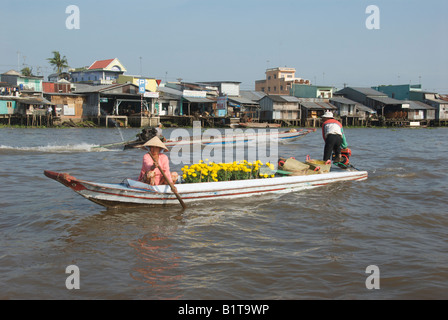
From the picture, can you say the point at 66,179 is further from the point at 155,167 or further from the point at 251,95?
the point at 251,95

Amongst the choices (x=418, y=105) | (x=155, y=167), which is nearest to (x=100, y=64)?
(x=418, y=105)

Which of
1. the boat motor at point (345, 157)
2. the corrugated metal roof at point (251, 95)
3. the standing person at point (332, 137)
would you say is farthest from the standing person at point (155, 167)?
the corrugated metal roof at point (251, 95)

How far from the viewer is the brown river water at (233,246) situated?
4602mm

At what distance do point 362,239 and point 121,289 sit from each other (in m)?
3.84

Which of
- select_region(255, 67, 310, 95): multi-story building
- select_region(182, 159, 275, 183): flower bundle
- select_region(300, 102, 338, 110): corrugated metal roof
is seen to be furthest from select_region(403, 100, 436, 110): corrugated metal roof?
select_region(182, 159, 275, 183): flower bundle

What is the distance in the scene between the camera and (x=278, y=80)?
65625mm

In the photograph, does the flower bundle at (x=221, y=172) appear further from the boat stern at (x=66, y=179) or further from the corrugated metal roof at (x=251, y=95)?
the corrugated metal roof at (x=251, y=95)

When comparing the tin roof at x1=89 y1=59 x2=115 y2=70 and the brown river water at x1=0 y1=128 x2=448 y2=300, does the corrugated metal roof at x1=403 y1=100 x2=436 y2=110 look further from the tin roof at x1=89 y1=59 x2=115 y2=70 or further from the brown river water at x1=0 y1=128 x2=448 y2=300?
the brown river water at x1=0 y1=128 x2=448 y2=300

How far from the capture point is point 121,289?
4523 millimetres

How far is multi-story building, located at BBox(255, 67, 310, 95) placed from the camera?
63.9 m

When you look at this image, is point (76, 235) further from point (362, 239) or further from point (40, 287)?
point (362, 239)

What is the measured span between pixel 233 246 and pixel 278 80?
62.1 m

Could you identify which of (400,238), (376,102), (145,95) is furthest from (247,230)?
(376,102)
